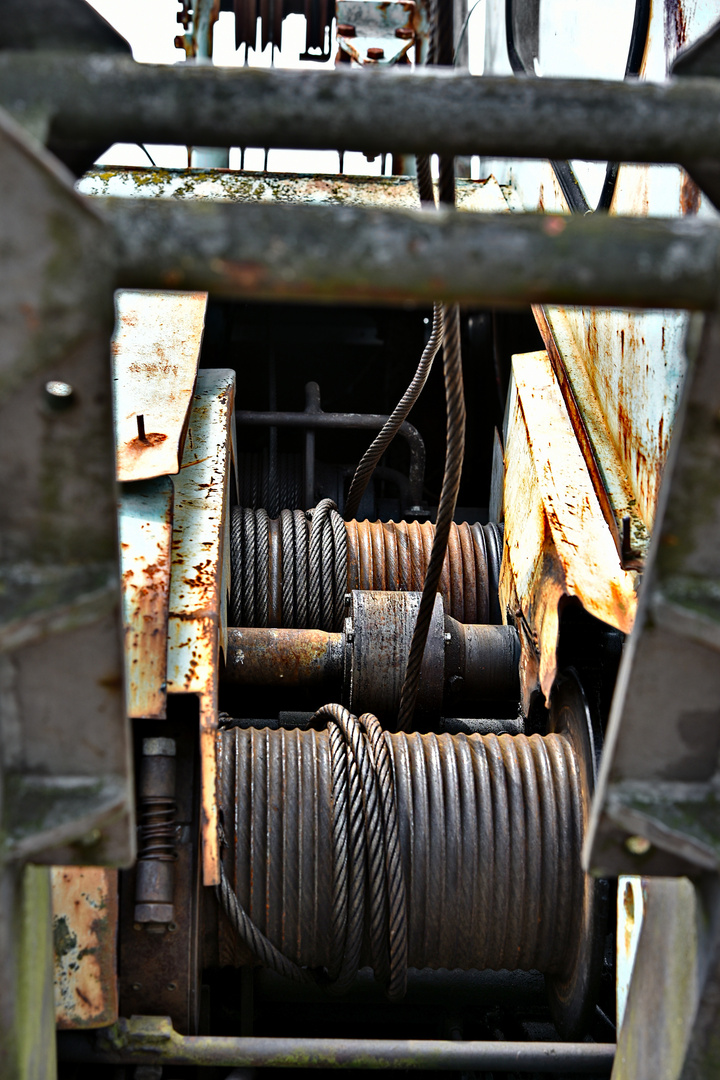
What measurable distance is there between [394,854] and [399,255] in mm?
1474

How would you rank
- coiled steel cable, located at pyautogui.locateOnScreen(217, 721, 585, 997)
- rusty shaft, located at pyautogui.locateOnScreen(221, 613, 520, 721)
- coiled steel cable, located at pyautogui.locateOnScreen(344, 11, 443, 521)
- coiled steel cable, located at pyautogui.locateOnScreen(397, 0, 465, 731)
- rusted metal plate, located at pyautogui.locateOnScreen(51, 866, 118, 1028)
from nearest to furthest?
coiled steel cable, located at pyautogui.locateOnScreen(397, 0, 465, 731)
coiled steel cable, located at pyautogui.locateOnScreen(344, 11, 443, 521)
rusted metal plate, located at pyautogui.locateOnScreen(51, 866, 118, 1028)
coiled steel cable, located at pyautogui.locateOnScreen(217, 721, 585, 997)
rusty shaft, located at pyautogui.locateOnScreen(221, 613, 520, 721)

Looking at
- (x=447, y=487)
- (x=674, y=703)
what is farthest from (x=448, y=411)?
(x=674, y=703)

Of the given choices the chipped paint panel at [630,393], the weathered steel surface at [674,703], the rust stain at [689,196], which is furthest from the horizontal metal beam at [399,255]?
the rust stain at [689,196]

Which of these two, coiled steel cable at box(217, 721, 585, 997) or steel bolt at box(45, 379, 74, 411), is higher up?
steel bolt at box(45, 379, 74, 411)

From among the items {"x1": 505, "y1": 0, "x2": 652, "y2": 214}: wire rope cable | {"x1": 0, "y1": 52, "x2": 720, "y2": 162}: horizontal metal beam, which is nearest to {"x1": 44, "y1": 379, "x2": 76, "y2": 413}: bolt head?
{"x1": 0, "y1": 52, "x2": 720, "y2": 162}: horizontal metal beam

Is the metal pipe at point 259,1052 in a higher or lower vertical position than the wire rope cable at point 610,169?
lower

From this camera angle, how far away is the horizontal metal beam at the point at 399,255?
0.90 m

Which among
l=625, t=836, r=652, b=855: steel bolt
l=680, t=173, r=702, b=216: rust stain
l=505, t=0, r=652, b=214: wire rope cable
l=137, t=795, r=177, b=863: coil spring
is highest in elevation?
l=505, t=0, r=652, b=214: wire rope cable

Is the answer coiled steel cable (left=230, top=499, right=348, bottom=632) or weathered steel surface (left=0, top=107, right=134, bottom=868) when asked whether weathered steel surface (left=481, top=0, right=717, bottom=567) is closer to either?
coiled steel cable (left=230, top=499, right=348, bottom=632)

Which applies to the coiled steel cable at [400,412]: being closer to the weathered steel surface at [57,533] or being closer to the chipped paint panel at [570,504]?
the chipped paint panel at [570,504]

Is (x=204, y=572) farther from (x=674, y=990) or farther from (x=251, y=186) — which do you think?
(x=251, y=186)

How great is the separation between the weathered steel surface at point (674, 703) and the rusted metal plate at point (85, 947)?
950 millimetres

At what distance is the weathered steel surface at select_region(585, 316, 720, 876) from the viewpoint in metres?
1.07

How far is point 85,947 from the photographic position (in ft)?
5.83
